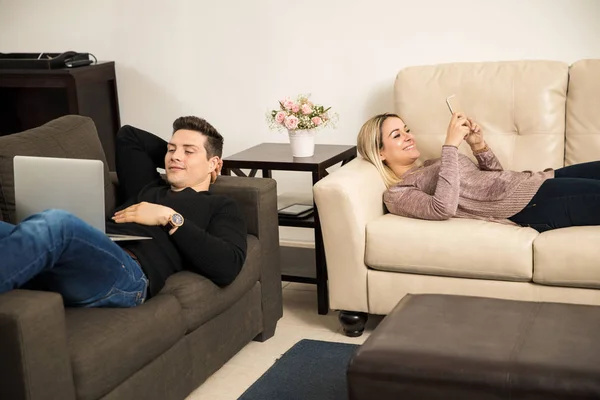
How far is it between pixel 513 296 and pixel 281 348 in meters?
0.85

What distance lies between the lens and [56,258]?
7.41 ft

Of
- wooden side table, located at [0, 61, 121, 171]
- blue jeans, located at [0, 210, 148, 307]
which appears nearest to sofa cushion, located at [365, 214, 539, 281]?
blue jeans, located at [0, 210, 148, 307]

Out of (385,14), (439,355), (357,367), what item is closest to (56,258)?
(357,367)

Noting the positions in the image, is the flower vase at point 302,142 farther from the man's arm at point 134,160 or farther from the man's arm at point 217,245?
the man's arm at point 217,245

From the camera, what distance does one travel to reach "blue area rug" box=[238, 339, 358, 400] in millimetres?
2725

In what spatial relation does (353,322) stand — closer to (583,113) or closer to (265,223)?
(265,223)

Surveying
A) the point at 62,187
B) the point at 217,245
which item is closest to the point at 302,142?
the point at 217,245

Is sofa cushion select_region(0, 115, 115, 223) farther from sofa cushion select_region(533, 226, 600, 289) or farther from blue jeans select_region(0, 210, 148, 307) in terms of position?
sofa cushion select_region(533, 226, 600, 289)

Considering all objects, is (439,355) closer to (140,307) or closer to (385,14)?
(140,307)

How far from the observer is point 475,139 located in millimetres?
3334

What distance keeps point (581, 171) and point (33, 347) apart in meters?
2.16

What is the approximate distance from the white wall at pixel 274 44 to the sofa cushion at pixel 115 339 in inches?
71.1

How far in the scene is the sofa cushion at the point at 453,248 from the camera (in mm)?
2918

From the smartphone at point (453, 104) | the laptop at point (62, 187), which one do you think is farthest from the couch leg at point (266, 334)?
the smartphone at point (453, 104)
